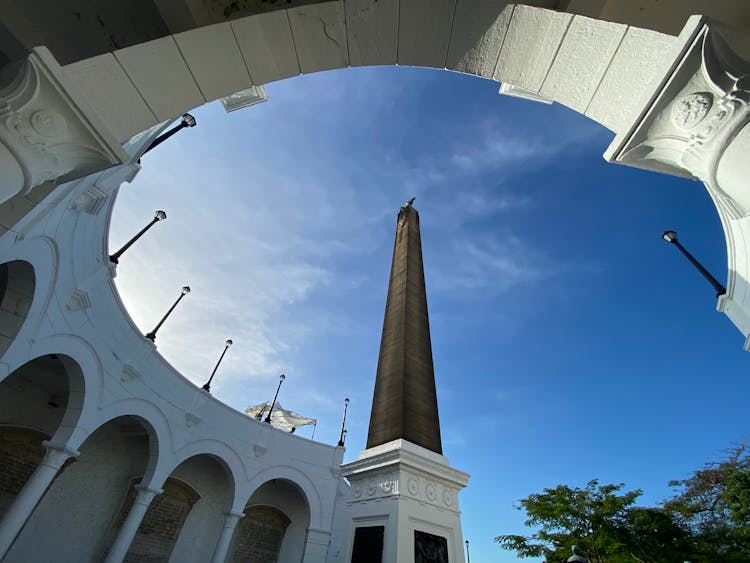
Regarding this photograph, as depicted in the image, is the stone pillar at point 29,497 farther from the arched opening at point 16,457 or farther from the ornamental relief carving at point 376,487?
the ornamental relief carving at point 376,487

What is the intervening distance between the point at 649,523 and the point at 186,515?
1984 cm

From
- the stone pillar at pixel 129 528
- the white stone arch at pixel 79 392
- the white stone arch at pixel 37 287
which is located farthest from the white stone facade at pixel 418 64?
the stone pillar at pixel 129 528

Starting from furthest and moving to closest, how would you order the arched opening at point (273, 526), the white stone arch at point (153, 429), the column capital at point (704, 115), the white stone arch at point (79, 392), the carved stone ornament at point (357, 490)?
1. the arched opening at point (273, 526)
2. the white stone arch at point (153, 429)
3. the white stone arch at point (79, 392)
4. the carved stone ornament at point (357, 490)
5. the column capital at point (704, 115)

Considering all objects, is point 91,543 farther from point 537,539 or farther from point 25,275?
point 537,539

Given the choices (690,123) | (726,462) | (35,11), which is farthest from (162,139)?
(726,462)

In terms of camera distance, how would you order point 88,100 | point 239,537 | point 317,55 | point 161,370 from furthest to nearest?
point 239,537 < point 161,370 < point 317,55 < point 88,100

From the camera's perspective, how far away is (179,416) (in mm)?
14703

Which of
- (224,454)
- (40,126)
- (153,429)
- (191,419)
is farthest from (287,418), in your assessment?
(40,126)

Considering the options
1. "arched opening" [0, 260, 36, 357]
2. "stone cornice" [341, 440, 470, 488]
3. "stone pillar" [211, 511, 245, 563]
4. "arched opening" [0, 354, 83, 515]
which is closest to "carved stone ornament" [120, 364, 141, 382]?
"arched opening" [0, 354, 83, 515]

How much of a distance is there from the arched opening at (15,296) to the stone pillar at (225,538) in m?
10.6

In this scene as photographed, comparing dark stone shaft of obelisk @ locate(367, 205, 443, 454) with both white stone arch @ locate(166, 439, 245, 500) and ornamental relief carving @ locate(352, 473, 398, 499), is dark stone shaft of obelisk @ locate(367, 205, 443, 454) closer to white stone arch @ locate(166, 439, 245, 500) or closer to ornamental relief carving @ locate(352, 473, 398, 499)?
ornamental relief carving @ locate(352, 473, 398, 499)

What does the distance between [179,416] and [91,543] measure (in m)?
5.66

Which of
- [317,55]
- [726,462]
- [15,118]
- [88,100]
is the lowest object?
[15,118]

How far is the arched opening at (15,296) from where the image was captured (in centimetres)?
936
